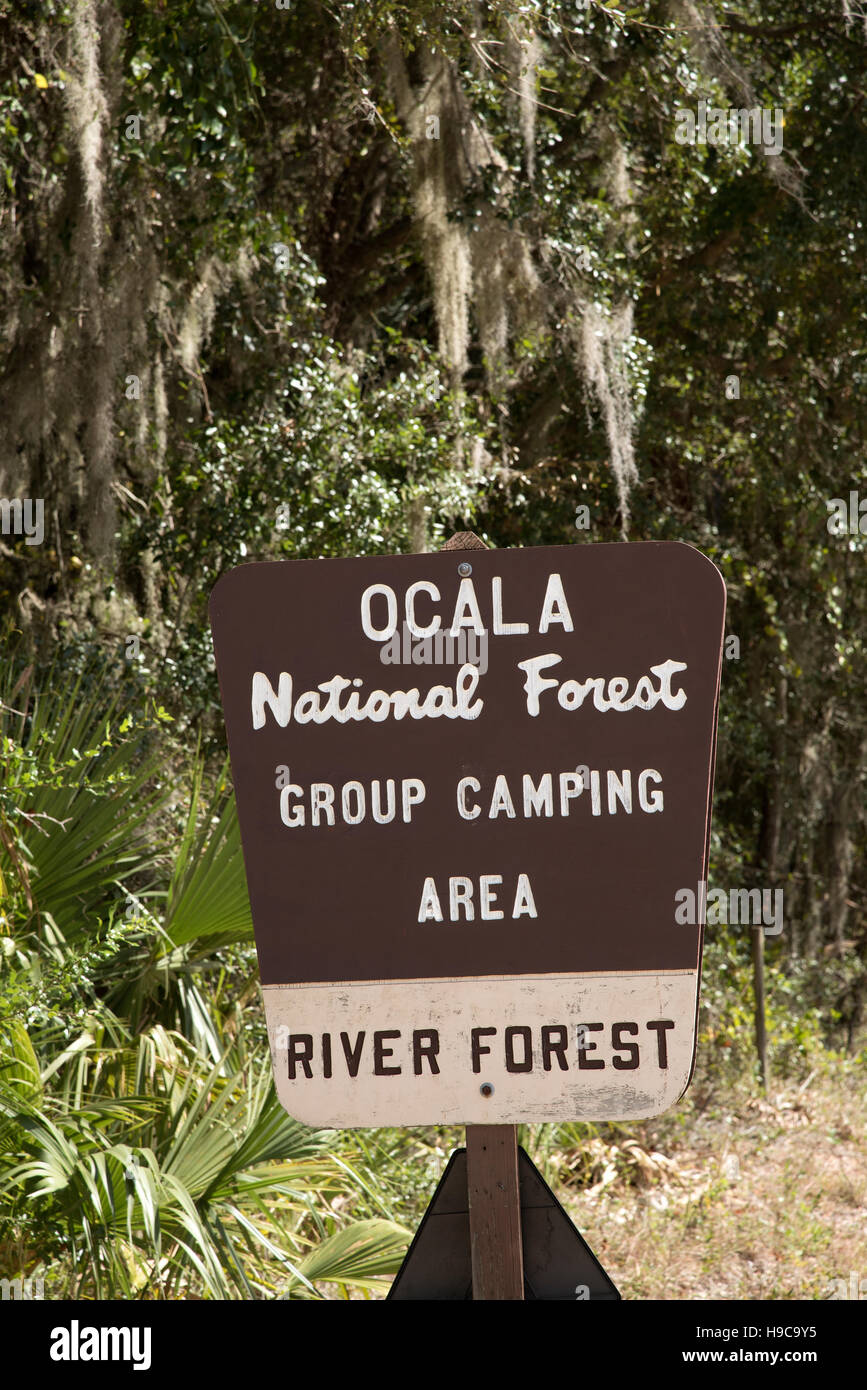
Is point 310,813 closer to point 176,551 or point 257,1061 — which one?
point 257,1061

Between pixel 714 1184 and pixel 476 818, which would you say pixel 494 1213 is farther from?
pixel 714 1184

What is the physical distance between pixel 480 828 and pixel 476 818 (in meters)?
0.02

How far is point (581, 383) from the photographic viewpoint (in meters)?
6.99

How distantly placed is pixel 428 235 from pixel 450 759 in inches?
188

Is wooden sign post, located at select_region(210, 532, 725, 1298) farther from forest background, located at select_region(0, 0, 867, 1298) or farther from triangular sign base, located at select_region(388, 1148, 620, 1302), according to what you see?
forest background, located at select_region(0, 0, 867, 1298)

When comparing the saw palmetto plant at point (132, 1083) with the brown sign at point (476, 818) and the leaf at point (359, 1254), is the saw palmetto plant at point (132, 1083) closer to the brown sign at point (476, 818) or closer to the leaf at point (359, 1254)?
the leaf at point (359, 1254)

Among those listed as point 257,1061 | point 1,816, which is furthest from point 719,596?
point 257,1061

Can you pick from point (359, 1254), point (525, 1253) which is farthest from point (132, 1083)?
point (525, 1253)

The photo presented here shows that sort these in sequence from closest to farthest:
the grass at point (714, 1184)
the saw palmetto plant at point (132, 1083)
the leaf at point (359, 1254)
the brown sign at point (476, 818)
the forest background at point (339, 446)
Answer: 1. the brown sign at point (476, 818)
2. the saw palmetto plant at point (132, 1083)
3. the leaf at point (359, 1254)
4. the forest background at point (339, 446)
5. the grass at point (714, 1184)

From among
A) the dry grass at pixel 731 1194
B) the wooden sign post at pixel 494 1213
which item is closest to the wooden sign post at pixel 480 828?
the wooden sign post at pixel 494 1213

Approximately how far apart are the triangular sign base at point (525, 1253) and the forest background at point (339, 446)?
3.66 ft

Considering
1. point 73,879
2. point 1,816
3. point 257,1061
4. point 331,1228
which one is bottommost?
point 331,1228

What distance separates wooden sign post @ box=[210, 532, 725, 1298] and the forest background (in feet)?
4.31

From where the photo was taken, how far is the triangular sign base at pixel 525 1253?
1.95 metres
